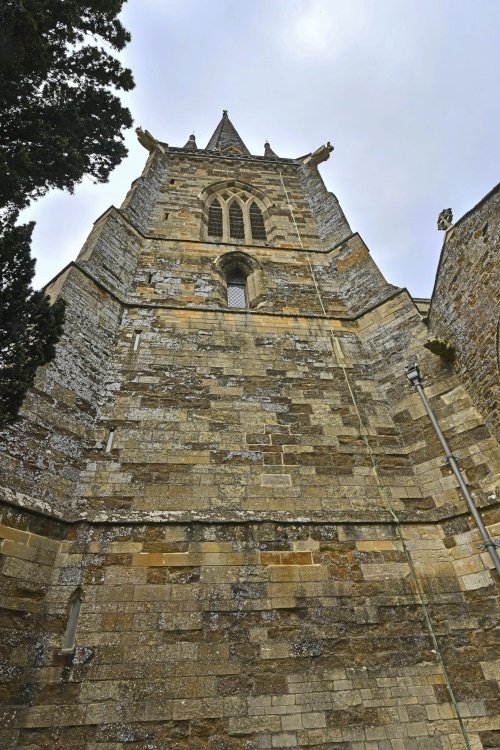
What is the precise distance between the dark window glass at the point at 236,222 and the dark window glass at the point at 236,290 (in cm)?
205

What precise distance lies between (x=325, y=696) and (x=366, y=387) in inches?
176

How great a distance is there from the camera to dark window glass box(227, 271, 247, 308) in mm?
10086

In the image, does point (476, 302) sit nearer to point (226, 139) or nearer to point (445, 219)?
point (445, 219)

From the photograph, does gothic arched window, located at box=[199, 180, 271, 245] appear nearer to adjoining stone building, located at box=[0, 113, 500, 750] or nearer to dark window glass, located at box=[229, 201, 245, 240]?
dark window glass, located at box=[229, 201, 245, 240]

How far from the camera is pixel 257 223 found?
43.1 ft

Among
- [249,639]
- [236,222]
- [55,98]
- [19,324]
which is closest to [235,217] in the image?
[236,222]

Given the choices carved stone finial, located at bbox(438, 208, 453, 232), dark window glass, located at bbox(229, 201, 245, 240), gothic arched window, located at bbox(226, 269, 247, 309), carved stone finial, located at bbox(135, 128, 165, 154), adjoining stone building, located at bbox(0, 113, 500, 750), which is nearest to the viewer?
adjoining stone building, located at bbox(0, 113, 500, 750)

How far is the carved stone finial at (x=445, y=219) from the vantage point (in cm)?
753

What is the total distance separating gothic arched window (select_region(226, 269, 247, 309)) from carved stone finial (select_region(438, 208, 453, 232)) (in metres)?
4.22

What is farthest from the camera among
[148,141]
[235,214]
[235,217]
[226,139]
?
[226,139]

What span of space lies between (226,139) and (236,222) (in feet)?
46.3

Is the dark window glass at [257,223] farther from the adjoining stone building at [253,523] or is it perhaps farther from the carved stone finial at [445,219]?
the carved stone finial at [445,219]

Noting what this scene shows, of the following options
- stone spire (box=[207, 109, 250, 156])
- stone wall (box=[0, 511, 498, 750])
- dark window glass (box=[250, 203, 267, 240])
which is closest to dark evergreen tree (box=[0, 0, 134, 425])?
stone wall (box=[0, 511, 498, 750])

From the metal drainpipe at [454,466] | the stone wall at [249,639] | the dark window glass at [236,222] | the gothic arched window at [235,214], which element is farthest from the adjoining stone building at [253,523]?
the dark window glass at [236,222]
